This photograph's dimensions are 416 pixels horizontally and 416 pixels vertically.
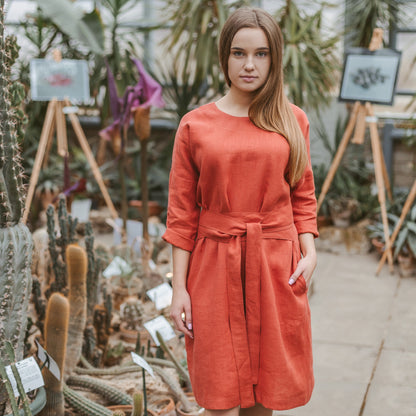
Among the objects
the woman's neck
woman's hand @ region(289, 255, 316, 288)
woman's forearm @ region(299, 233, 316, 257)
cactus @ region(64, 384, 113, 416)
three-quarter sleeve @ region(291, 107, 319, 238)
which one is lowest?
cactus @ region(64, 384, 113, 416)

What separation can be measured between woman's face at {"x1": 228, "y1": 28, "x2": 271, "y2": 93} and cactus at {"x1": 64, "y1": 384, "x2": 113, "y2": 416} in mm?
1427

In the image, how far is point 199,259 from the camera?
181cm

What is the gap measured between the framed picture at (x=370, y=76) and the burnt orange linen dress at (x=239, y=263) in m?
3.33

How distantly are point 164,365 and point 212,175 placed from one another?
1481 millimetres

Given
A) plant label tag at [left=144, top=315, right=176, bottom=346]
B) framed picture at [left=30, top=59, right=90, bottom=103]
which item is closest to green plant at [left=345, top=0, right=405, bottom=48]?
framed picture at [left=30, top=59, right=90, bottom=103]

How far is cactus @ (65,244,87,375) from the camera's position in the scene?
8.75 ft

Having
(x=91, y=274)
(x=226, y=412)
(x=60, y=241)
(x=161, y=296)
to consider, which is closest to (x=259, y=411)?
(x=226, y=412)

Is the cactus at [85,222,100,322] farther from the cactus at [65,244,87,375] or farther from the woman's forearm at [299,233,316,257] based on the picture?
the woman's forearm at [299,233,316,257]

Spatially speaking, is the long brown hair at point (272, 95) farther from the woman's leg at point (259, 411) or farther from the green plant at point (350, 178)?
the green plant at point (350, 178)

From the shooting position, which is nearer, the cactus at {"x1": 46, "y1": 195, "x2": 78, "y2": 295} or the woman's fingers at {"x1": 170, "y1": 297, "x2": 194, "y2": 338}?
the woman's fingers at {"x1": 170, "y1": 297, "x2": 194, "y2": 338}

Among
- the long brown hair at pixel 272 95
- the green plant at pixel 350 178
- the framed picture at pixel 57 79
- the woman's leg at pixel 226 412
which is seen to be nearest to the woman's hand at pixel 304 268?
the long brown hair at pixel 272 95

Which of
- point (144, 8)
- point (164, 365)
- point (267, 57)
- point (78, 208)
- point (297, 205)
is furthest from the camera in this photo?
point (144, 8)

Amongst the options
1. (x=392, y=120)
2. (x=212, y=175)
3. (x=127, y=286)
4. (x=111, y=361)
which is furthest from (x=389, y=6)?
(x=212, y=175)

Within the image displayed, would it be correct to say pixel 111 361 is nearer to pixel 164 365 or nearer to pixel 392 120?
pixel 164 365
